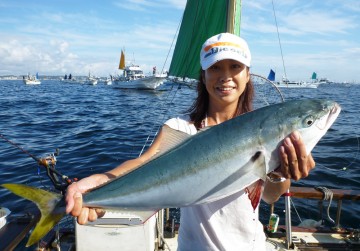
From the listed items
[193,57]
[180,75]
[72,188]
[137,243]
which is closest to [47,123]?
[180,75]

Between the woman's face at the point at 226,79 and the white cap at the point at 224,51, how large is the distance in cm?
8

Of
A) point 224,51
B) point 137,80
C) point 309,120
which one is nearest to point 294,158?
point 309,120

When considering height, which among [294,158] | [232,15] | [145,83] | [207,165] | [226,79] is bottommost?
[207,165]

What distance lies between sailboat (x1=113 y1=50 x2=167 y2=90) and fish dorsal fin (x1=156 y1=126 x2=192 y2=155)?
63245mm

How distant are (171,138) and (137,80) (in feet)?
229

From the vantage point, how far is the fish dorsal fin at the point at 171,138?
292cm

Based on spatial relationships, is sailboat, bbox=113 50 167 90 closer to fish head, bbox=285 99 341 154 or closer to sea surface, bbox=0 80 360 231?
sea surface, bbox=0 80 360 231

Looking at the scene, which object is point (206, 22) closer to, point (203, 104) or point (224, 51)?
point (203, 104)

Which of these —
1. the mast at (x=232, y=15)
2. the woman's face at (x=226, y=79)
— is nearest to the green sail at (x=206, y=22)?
the mast at (x=232, y=15)

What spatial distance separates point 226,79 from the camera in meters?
3.09

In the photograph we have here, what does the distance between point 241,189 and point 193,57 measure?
7873 millimetres

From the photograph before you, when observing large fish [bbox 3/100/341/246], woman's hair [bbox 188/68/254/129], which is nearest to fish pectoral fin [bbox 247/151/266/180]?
large fish [bbox 3/100/341/246]

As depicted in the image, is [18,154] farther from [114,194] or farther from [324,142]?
[324,142]

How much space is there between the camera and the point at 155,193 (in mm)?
2834
